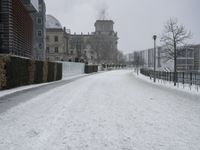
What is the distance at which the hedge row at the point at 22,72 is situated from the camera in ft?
61.4

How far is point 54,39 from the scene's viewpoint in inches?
3986

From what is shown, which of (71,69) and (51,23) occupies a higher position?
(51,23)

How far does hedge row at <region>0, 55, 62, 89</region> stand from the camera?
18.7 meters

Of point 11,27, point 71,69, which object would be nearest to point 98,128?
point 11,27

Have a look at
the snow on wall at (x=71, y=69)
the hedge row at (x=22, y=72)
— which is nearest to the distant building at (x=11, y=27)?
the hedge row at (x=22, y=72)

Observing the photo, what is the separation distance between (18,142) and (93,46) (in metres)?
101

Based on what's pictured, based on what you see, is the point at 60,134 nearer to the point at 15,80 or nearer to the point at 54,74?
the point at 15,80

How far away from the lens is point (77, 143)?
611 centimetres

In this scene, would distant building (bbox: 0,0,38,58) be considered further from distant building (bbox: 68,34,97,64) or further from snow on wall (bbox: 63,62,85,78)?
distant building (bbox: 68,34,97,64)

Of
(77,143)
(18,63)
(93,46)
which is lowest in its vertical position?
(77,143)

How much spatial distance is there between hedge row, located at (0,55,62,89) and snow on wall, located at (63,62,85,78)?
518 inches

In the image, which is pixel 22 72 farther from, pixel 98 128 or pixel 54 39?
pixel 54 39

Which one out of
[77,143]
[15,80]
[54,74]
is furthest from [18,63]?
[77,143]

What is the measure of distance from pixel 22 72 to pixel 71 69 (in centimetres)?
2870
